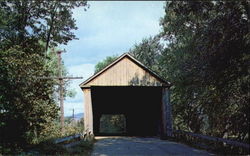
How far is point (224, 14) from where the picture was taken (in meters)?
12.4

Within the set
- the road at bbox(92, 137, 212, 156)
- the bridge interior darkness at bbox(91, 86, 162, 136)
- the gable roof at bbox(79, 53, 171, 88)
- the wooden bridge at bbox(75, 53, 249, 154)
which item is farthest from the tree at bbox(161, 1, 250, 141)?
the bridge interior darkness at bbox(91, 86, 162, 136)

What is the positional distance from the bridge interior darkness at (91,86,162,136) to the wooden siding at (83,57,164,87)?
251 cm

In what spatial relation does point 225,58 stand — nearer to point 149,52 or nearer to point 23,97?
point 23,97

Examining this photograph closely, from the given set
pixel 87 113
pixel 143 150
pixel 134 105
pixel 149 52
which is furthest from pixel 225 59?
pixel 149 52

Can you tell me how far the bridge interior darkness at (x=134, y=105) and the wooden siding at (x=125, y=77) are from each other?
2.51 metres

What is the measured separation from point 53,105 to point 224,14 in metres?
10.1

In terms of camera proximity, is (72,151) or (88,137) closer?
(72,151)

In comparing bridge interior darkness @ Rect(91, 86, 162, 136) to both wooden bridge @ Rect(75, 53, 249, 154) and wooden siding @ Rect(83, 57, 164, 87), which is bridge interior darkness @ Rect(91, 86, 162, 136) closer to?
wooden bridge @ Rect(75, 53, 249, 154)

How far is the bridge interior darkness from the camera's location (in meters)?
25.0

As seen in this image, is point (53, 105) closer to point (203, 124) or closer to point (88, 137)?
point (88, 137)

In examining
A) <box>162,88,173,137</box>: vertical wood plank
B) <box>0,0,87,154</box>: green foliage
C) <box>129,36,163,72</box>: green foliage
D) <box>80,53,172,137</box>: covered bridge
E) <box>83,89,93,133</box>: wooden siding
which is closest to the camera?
<box>0,0,87,154</box>: green foliage

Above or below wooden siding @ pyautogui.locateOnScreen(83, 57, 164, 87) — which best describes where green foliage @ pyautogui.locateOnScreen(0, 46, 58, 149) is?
below

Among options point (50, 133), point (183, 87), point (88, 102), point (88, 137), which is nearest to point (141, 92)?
point (183, 87)

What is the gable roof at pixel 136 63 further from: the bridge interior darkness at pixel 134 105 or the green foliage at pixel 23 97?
the green foliage at pixel 23 97
